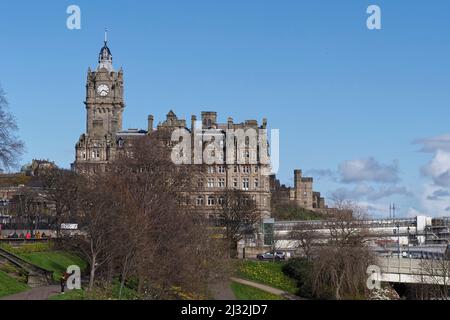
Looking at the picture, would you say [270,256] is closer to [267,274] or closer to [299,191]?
[267,274]

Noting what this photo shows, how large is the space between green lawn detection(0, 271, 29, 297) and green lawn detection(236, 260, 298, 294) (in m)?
30.8

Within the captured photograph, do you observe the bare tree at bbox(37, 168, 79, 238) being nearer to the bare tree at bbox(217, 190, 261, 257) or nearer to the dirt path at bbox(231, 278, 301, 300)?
the dirt path at bbox(231, 278, 301, 300)

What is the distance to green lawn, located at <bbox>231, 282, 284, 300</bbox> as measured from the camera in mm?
66688

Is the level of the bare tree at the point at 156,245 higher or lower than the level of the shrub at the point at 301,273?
higher

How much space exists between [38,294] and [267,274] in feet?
125

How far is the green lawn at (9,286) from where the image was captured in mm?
44000

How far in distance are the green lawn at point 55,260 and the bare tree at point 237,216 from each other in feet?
112

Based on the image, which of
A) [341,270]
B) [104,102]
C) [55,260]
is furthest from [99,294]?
[104,102]

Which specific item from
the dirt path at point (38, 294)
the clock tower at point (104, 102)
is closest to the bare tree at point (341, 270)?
the dirt path at point (38, 294)

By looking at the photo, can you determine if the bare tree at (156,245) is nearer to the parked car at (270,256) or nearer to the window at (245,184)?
the parked car at (270,256)

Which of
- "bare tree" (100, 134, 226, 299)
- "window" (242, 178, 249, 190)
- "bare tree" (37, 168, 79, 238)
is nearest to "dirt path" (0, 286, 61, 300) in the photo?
"bare tree" (100, 134, 226, 299)
